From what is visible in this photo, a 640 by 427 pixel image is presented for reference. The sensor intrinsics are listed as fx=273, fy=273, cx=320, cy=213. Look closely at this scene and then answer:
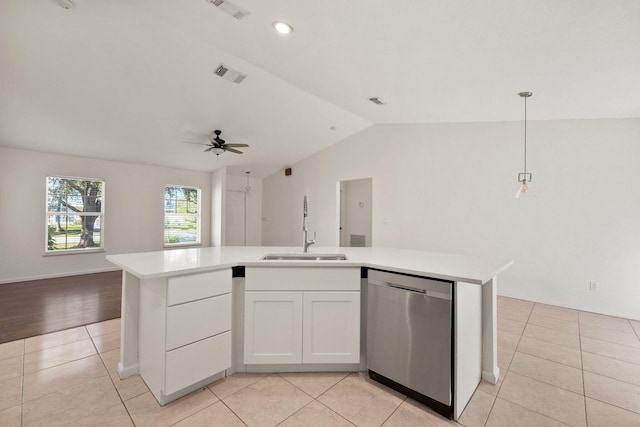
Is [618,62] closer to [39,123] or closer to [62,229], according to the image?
[39,123]

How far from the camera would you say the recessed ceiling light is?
220 cm

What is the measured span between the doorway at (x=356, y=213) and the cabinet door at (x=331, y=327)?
198 inches

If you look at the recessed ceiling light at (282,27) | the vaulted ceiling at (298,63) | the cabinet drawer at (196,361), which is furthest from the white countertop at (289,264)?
the recessed ceiling light at (282,27)

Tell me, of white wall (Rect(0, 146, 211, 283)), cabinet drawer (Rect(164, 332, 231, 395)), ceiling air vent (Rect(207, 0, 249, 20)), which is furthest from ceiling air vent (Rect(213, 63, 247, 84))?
white wall (Rect(0, 146, 211, 283))

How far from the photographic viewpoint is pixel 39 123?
3.85 m

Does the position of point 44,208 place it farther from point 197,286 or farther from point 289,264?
point 289,264

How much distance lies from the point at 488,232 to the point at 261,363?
12.3 feet

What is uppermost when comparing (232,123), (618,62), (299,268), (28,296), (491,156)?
(232,123)

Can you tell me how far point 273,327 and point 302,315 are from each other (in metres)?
0.23

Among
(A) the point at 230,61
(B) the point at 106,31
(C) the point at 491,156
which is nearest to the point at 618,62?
(C) the point at 491,156

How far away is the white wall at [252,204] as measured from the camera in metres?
7.58

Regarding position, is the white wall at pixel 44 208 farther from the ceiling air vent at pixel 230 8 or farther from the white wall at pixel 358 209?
the ceiling air vent at pixel 230 8

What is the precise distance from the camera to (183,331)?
1.69m

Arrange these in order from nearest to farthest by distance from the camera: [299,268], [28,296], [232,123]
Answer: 1. [299,268]
2. [28,296]
3. [232,123]
